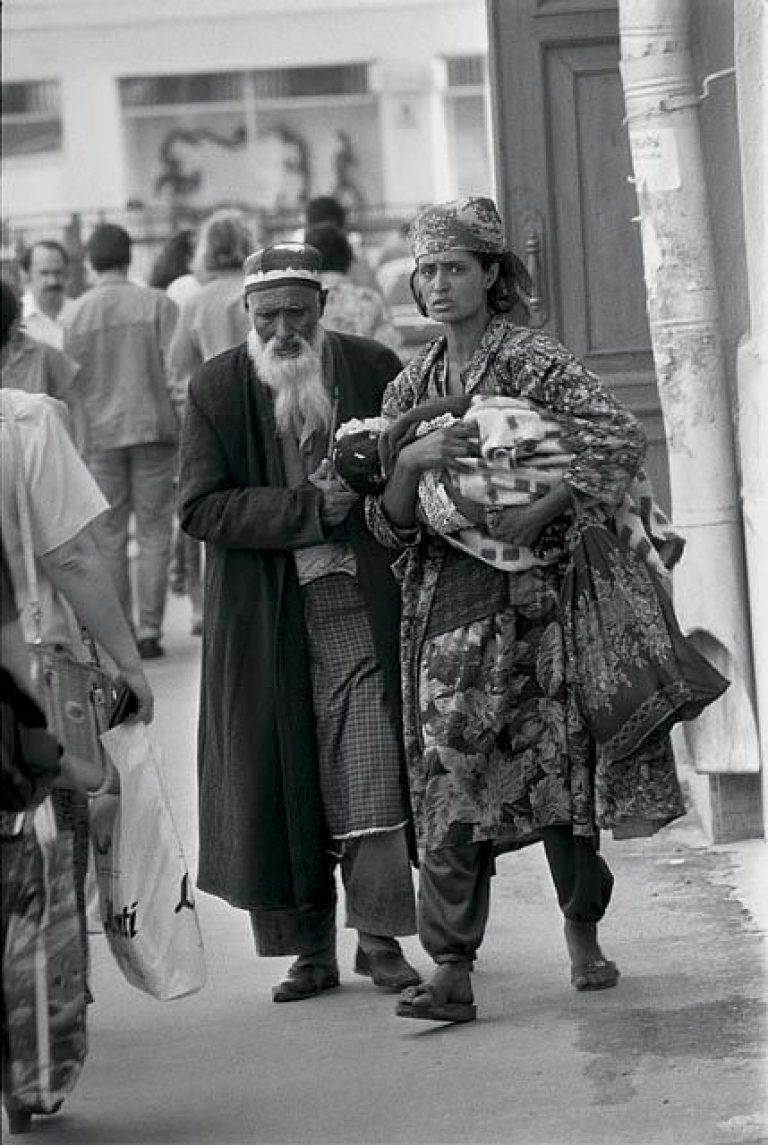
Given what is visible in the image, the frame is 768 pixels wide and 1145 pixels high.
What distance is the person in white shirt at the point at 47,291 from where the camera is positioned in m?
12.9

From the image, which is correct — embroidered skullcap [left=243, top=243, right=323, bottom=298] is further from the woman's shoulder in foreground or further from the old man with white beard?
the woman's shoulder in foreground

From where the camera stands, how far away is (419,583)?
606 cm

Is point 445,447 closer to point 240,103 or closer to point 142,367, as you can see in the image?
point 142,367

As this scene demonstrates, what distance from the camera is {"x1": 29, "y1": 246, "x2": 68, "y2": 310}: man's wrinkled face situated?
43.2 ft

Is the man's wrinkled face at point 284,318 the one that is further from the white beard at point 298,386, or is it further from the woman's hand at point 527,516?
the woman's hand at point 527,516

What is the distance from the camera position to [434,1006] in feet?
19.5

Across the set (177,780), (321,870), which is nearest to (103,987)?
(321,870)

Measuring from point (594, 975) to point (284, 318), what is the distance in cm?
175

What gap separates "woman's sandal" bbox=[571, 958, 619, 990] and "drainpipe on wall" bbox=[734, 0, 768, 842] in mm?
1306

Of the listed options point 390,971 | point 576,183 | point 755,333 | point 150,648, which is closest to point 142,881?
point 390,971

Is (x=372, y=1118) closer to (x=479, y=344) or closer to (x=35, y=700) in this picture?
(x=35, y=700)

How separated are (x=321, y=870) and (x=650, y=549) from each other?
1.14 m

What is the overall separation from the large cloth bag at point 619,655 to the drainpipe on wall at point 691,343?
156 cm

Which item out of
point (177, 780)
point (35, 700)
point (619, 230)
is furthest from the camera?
point (177, 780)
